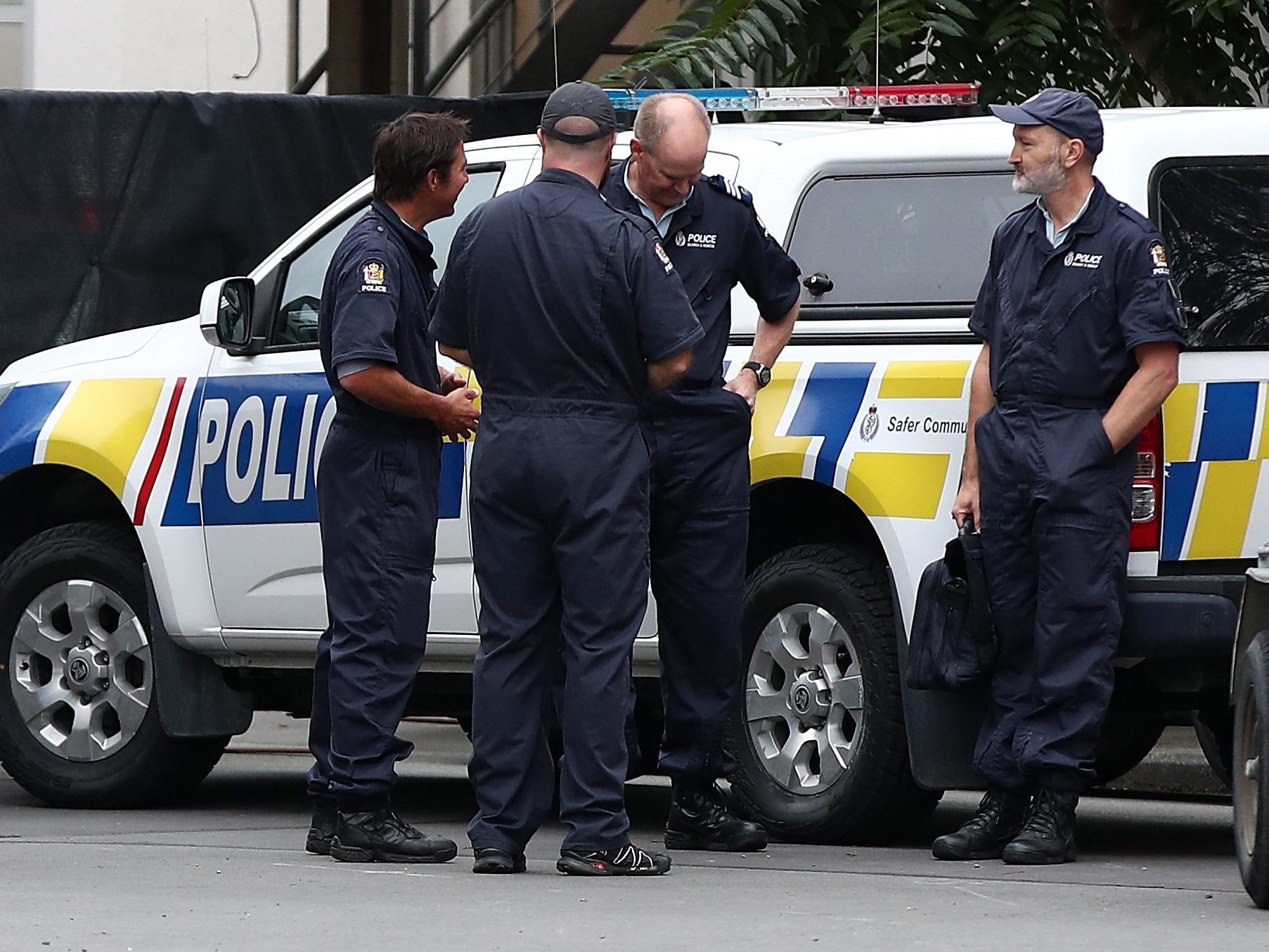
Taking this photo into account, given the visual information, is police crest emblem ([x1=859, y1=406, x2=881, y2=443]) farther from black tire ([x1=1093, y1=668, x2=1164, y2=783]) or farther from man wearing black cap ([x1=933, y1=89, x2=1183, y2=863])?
black tire ([x1=1093, y1=668, x2=1164, y2=783])

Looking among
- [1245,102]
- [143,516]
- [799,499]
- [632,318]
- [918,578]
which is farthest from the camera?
[1245,102]

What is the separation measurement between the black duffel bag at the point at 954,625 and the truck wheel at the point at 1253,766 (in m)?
0.75

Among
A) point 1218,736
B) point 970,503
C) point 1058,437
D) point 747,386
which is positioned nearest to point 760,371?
point 747,386

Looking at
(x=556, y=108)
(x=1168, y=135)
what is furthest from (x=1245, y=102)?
(x=556, y=108)

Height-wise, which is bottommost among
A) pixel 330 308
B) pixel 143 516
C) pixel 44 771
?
pixel 44 771

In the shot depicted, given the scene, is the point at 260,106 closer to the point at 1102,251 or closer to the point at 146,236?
the point at 146,236

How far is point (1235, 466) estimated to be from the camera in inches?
249

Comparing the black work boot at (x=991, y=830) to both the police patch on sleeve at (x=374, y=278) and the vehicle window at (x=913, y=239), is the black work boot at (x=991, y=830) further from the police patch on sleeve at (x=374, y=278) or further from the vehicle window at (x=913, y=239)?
the police patch on sleeve at (x=374, y=278)

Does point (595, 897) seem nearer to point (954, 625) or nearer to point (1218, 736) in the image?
point (954, 625)

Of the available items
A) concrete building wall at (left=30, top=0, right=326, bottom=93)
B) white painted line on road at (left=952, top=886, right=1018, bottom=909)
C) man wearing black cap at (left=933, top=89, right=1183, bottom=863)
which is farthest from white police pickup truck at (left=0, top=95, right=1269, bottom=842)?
concrete building wall at (left=30, top=0, right=326, bottom=93)

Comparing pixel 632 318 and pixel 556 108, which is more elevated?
pixel 556 108

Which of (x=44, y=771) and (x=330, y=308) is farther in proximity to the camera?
(x=44, y=771)

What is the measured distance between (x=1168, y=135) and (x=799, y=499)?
142cm

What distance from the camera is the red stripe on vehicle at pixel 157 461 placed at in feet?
25.7
